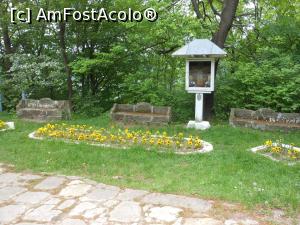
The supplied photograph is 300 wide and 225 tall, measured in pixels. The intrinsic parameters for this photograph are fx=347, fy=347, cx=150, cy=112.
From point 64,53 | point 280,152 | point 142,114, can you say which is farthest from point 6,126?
point 280,152

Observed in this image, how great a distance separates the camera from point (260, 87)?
29.6 feet

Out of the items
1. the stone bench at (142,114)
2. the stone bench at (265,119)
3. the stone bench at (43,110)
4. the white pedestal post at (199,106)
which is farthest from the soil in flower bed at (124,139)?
the stone bench at (265,119)

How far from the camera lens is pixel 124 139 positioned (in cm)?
684

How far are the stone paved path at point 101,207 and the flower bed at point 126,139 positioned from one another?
6.40 ft

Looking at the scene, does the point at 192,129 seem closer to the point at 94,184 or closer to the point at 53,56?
the point at 94,184

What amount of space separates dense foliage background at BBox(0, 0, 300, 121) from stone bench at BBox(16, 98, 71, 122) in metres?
0.94

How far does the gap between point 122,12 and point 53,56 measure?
2.79 metres

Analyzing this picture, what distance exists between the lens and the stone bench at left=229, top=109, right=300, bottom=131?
7.96m

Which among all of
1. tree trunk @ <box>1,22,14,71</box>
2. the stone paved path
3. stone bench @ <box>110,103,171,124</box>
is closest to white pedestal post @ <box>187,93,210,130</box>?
stone bench @ <box>110,103,171,124</box>

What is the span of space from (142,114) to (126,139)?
2.16m

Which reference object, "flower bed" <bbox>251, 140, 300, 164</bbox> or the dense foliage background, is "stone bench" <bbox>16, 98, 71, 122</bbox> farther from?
"flower bed" <bbox>251, 140, 300, 164</bbox>

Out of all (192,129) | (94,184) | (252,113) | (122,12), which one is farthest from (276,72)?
(94,184)

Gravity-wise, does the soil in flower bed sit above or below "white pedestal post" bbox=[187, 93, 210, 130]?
below

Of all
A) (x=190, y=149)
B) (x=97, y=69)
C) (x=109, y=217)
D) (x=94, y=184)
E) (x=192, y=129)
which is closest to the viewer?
(x=109, y=217)
